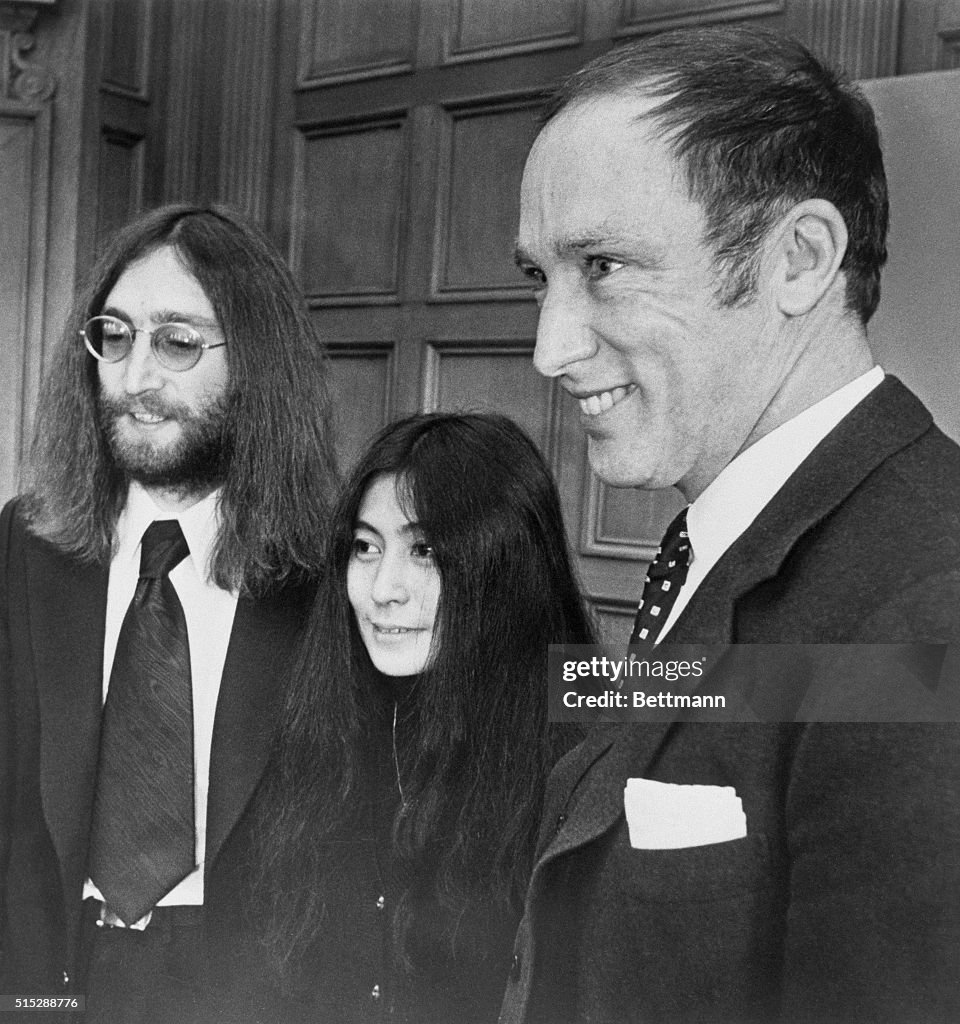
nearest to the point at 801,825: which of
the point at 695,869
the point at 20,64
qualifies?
the point at 695,869

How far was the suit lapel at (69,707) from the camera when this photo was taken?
956mm

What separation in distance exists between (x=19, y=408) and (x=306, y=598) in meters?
0.47

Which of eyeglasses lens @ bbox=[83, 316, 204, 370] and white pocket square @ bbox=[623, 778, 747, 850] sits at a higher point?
eyeglasses lens @ bbox=[83, 316, 204, 370]

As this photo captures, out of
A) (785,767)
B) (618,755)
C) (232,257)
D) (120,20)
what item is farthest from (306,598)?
(120,20)

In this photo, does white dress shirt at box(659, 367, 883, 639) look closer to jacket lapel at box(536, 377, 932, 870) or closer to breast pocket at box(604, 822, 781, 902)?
jacket lapel at box(536, 377, 932, 870)

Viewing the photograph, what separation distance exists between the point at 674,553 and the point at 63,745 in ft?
1.90

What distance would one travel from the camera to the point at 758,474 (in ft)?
1.98

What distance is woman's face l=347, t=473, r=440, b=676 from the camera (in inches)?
→ 34.0

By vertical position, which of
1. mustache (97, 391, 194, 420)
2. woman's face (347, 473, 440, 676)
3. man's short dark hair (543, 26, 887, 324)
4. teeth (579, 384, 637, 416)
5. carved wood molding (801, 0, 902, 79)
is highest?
carved wood molding (801, 0, 902, 79)

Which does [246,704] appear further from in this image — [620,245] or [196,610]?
[620,245]

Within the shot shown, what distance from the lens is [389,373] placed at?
1.28 metres

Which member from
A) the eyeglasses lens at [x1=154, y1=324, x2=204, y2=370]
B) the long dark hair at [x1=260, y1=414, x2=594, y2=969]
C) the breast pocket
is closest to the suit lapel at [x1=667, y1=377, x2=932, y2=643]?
the breast pocket

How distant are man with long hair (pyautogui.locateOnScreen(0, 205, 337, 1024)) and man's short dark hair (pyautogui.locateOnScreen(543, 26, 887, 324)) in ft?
1.64

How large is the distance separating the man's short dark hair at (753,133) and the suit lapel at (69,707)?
0.63m
